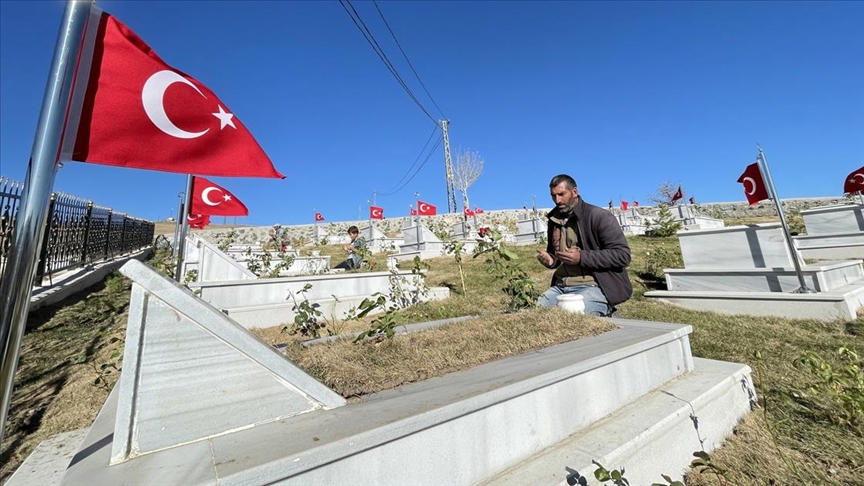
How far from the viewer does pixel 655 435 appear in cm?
166

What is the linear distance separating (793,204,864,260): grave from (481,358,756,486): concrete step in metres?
10.1

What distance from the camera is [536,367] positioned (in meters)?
Result: 1.71

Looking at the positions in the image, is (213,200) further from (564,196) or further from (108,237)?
(108,237)

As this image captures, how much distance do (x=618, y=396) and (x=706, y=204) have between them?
50132mm

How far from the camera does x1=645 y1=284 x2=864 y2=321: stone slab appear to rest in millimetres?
4344

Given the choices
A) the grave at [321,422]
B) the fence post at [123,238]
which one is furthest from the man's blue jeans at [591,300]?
the fence post at [123,238]

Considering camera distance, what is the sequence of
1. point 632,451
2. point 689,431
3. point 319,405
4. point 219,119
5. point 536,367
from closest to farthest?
point 319,405 < point 632,451 < point 536,367 < point 689,431 < point 219,119

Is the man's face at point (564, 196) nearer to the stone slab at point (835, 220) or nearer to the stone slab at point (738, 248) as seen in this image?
the stone slab at point (738, 248)

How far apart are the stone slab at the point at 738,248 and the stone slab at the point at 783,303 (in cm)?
67

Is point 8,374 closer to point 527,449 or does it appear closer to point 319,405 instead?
point 319,405

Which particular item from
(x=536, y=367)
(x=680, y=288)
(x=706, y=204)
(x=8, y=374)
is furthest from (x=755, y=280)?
(x=706, y=204)

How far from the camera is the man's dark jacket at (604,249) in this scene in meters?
3.14

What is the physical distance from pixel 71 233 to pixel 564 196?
11.4m

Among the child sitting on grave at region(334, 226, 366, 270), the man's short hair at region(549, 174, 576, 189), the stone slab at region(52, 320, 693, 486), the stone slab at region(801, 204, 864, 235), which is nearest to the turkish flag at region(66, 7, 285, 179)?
the stone slab at region(52, 320, 693, 486)
